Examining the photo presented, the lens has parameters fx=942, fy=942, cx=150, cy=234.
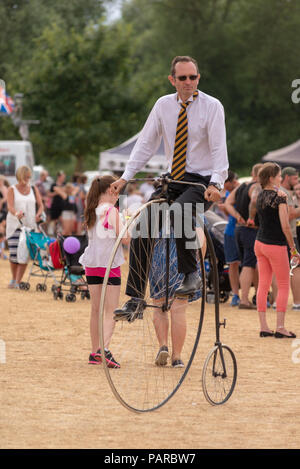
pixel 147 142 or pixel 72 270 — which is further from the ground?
pixel 147 142

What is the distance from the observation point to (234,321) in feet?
39.7

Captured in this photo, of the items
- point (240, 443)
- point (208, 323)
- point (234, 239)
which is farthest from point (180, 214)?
point (234, 239)

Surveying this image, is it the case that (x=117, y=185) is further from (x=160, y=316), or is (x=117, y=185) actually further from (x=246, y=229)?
(x=246, y=229)

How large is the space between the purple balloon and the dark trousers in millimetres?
6888

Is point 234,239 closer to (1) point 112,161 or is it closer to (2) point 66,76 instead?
(1) point 112,161

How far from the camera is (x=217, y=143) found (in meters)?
6.91

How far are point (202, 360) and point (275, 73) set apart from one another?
1678 inches

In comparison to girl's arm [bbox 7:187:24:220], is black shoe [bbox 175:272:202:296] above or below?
below

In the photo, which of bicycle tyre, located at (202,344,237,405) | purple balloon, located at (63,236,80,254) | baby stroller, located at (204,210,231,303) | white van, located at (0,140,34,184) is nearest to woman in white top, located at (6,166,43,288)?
purple balloon, located at (63,236,80,254)

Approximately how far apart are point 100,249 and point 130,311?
184 cm

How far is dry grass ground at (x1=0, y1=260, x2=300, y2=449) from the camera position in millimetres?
5598

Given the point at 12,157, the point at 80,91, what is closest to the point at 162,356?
the point at 12,157

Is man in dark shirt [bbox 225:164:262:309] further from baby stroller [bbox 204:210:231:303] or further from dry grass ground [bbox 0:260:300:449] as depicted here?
dry grass ground [bbox 0:260:300:449]

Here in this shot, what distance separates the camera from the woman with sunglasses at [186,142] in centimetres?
685
